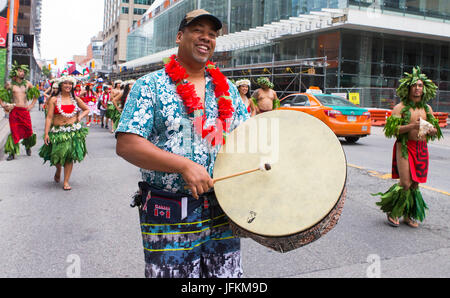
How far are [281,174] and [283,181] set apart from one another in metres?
0.04

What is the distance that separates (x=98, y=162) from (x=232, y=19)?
33186mm

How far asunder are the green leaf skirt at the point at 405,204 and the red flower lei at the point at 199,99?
373 cm

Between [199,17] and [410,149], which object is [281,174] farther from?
[410,149]

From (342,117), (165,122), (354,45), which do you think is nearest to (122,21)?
(354,45)

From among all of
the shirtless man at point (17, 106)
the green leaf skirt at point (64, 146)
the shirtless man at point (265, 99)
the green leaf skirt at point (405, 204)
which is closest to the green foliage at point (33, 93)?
the shirtless man at point (17, 106)

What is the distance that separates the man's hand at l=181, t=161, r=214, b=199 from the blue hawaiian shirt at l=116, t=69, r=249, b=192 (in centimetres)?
19

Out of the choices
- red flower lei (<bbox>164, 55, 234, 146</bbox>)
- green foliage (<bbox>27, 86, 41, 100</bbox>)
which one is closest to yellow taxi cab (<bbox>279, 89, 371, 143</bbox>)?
green foliage (<bbox>27, 86, 41, 100</bbox>)

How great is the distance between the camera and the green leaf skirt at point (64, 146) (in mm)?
7059

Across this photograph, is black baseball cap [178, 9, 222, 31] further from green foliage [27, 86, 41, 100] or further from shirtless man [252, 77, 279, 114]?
green foliage [27, 86, 41, 100]

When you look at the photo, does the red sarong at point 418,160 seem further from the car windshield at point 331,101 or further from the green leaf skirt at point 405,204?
the car windshield at point 331,101

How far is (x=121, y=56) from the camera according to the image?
9744 cm

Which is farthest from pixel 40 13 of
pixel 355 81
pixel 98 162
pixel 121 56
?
pixel 98 162

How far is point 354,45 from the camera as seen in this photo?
1094 inches

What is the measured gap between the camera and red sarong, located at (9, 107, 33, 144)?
31.5 ft
